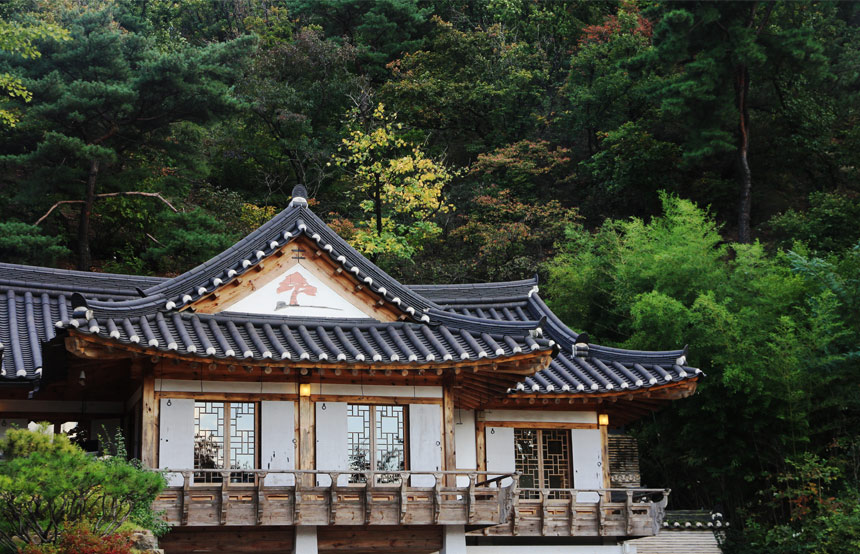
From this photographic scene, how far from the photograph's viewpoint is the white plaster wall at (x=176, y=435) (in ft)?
48.2

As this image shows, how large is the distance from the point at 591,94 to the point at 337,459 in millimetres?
25263

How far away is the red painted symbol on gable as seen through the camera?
1630 cm

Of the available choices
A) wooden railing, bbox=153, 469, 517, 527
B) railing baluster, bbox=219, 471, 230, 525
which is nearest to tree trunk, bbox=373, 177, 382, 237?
wooden railing, bbox=153, 469, 517, 527

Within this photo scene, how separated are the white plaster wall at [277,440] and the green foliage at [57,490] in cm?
417

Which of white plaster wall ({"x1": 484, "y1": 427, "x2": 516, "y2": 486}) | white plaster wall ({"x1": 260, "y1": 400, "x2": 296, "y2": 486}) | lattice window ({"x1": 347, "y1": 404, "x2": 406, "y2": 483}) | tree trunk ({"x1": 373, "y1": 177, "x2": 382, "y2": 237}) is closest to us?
white plaster wall ({"x1": 260, "y1": 400, "x2": 296, "y2": 486})

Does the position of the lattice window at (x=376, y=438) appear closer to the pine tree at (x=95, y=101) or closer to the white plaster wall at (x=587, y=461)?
the white plaster wall at (x=587, y=461)

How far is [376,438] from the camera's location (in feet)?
52.5

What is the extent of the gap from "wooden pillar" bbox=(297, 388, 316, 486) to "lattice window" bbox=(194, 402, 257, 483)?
0.73 metres

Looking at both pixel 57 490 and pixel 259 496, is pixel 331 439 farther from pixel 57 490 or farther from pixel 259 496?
pixel 57 490

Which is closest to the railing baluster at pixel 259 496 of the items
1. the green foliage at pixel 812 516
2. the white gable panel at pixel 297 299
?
the white gable panel at pixel 297 299

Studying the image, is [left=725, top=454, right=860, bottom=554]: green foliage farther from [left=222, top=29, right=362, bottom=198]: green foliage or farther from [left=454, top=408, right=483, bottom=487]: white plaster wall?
[left=222, top=29, right=362, bottom=198]: green foliage

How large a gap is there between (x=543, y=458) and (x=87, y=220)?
17.7 m

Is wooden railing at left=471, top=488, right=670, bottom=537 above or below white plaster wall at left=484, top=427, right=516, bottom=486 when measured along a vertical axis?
below

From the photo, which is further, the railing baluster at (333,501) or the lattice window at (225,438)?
the lattice window at (225,438)
